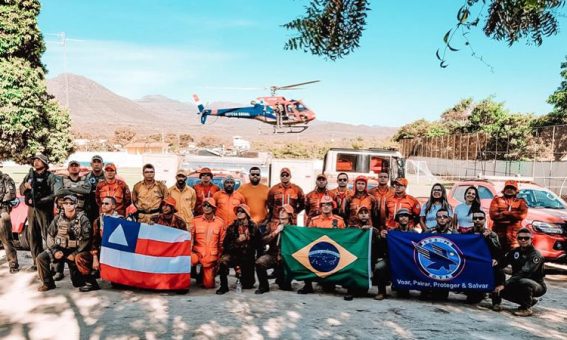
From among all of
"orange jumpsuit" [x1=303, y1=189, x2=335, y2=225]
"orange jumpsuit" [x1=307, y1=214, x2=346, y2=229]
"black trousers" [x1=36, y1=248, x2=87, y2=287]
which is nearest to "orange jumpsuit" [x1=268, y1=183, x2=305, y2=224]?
"orange jumpsuit" [x1=303, y1=189, x2=335, y2=225]

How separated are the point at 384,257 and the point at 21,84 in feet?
58.5

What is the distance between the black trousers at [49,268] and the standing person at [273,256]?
265 centimetres

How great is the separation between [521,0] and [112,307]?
574 centimetres

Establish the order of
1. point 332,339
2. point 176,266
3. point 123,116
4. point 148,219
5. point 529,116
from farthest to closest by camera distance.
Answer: point 123,116 → point 529,116 → point 148,219 → point 176,266 → point 332,339

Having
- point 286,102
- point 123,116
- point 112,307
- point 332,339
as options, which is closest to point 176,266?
point 112,307

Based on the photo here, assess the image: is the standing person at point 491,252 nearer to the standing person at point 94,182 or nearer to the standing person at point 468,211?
the standing person at point 468,211

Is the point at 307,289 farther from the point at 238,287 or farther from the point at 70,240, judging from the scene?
the point at 70,240

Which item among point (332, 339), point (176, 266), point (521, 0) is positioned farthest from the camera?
point (176, 266)

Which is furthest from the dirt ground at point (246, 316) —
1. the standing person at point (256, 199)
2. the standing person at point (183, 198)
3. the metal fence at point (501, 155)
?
the metal fence at point (501, 155)

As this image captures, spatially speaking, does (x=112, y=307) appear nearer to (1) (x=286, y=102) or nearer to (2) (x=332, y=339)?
(2) (x=332, y=339)

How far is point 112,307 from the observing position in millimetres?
6000

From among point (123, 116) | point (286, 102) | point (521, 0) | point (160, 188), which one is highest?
point (123, 116)

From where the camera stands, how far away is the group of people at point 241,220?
22.3 feet

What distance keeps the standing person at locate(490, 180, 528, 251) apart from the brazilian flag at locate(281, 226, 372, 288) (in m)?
2.64
